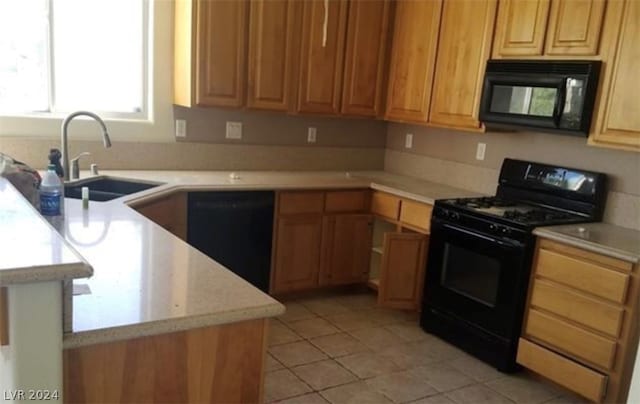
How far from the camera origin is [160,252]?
1855 millimetres

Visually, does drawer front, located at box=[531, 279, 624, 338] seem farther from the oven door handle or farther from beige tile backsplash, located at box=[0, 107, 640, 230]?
beige tile backsplash, located at box=[0, 107, 640, 230]

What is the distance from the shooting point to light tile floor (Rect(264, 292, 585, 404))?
108 inches

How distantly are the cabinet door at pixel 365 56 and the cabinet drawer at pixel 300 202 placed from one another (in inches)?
29.7

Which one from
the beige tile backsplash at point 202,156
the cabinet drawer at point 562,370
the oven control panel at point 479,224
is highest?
the beige tile backsplash at point 202,156

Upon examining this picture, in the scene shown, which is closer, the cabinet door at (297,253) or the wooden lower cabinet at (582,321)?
the wooden lower cabinet at (582,321)

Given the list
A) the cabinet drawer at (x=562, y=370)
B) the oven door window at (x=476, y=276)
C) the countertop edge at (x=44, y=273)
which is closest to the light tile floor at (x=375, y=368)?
the cabinet drawer at (x=562, y=370)

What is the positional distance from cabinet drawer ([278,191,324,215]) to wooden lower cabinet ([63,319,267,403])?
2.17m

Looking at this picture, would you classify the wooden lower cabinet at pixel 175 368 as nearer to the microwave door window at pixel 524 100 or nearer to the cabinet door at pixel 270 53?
the microwave door window at pixel 524 100

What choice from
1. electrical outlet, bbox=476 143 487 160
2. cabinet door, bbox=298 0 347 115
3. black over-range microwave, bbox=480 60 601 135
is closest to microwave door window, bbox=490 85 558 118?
black over-range microwave, bbox=480 60 601 135

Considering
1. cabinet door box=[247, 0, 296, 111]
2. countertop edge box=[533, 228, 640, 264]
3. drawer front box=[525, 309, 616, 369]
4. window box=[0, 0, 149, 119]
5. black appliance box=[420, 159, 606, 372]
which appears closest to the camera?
countertop edge box=[533, 228, 640, 264]

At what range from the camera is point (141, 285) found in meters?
1.54

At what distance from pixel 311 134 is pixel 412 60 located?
962mm

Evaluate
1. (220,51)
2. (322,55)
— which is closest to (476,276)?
(322,55)

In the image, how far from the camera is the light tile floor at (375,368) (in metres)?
2.76
